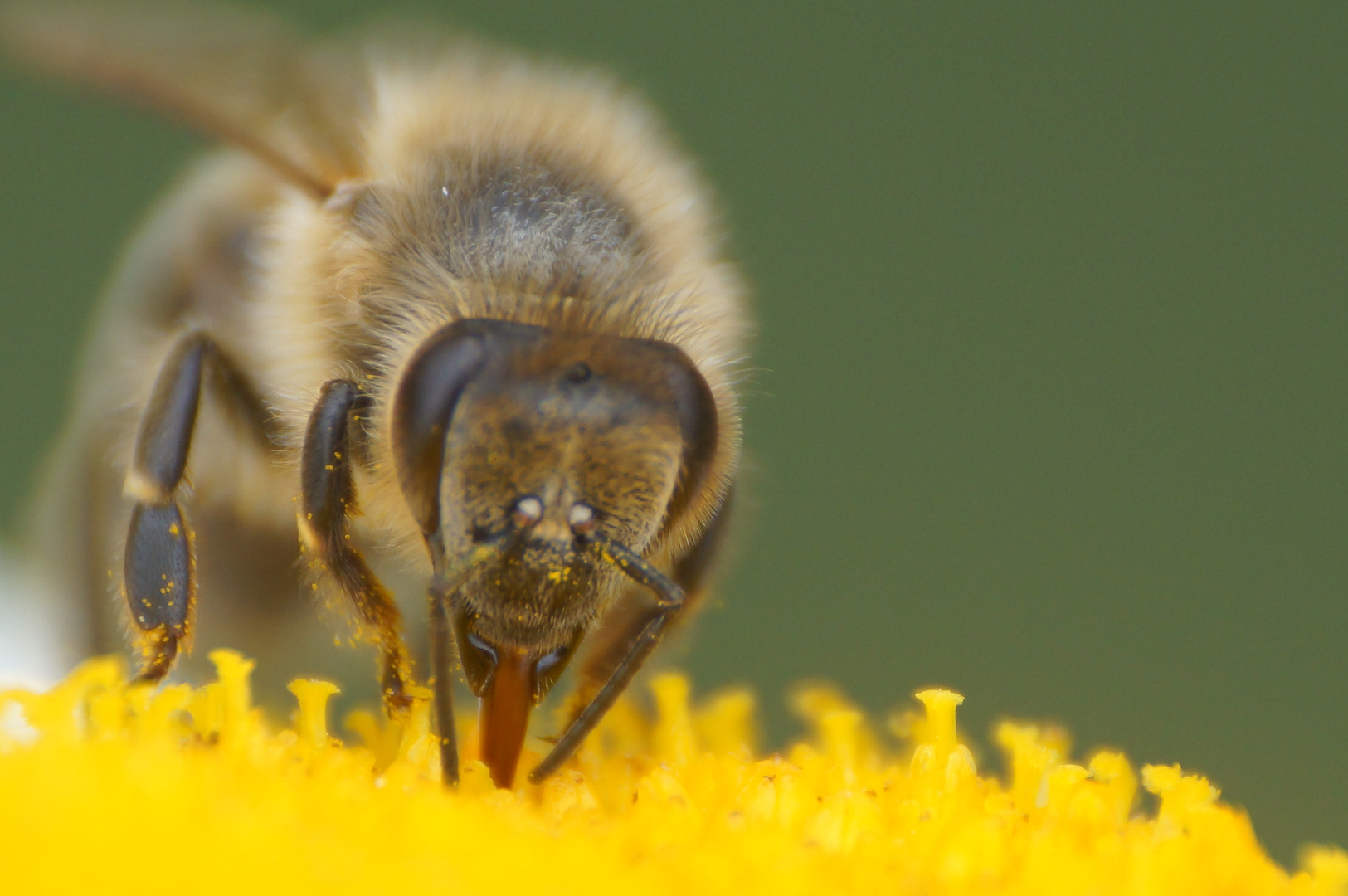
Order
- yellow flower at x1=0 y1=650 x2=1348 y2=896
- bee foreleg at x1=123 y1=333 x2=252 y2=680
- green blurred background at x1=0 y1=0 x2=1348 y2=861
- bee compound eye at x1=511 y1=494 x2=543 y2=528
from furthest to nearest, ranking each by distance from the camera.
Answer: green blurred background at x1=0 y1=0 x2=1348 y2=861, bee foreleg at x1=123 y1=333 x2=252 y2=680, bee compound eye at x1=511 y1=494 x2=543 y2=528, yellow flower at x1=0 y1=650 x2=1348 y2=896

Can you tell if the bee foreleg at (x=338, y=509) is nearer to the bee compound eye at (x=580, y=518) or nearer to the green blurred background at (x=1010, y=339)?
the bee compound eye at (x=580, y=518)


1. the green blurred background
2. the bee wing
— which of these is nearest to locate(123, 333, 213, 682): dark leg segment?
the bee wing

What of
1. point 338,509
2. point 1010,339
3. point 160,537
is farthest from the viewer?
point 1010,339

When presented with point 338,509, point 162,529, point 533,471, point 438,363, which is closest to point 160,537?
point 162,529

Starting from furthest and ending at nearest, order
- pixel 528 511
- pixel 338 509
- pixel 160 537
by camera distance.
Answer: pixel 160 537, pixel 338 509, pixel 528 511

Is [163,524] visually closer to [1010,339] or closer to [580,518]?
[580,518]

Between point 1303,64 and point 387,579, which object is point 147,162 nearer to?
point 387,579

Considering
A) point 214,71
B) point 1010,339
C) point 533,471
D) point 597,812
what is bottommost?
point 597,812

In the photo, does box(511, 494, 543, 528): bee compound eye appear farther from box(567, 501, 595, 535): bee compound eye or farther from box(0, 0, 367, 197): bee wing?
box(0, 0, 367, 197): bee wing
